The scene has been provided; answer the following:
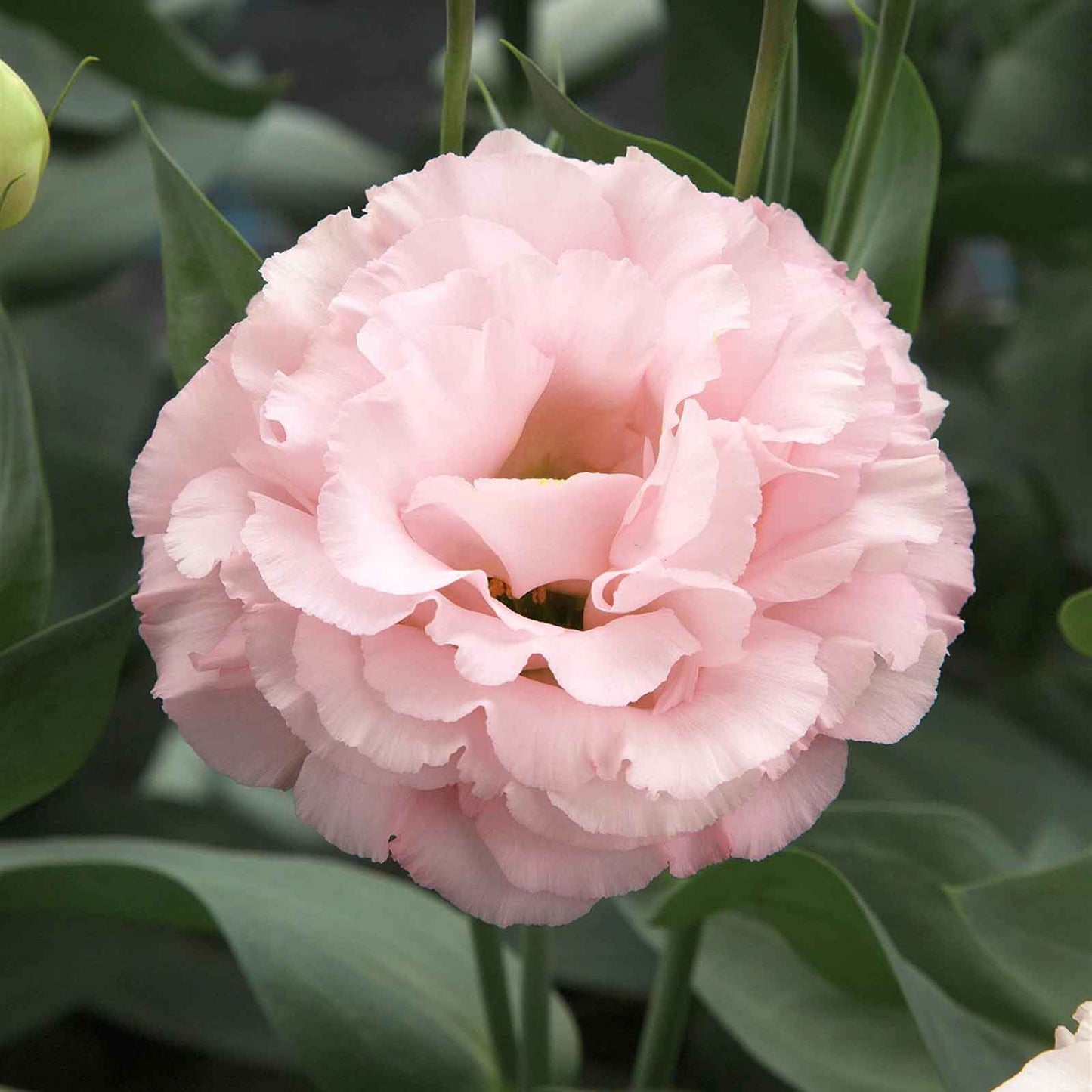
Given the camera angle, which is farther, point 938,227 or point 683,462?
point 938,227

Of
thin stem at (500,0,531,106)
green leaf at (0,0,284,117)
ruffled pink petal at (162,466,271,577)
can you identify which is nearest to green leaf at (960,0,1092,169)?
thin stem at (500,0,531,106)

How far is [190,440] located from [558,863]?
0.09m

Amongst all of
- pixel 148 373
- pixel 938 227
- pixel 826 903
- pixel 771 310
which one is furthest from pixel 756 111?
pixel 148 373

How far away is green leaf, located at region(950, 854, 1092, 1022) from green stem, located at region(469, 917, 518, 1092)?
0.32 feet

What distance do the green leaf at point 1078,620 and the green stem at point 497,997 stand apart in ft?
0.45

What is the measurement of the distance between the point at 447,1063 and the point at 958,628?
19cm

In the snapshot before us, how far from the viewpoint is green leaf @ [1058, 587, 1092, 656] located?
302 mm

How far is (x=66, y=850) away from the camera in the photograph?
0.38 metres

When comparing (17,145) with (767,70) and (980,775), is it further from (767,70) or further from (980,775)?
(980,775)

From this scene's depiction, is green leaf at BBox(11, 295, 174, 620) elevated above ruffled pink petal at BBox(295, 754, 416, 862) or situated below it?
below

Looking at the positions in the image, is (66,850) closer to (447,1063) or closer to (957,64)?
(447,1063)

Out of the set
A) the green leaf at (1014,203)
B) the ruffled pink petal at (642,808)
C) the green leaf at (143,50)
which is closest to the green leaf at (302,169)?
the green leaf at (143,50)

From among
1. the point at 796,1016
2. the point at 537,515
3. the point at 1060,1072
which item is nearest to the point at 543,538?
the point at 537,515

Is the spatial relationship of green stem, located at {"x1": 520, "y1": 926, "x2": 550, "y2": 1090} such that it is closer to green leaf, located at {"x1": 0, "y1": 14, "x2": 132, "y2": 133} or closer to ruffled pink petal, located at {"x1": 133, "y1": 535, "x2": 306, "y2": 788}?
ruffled pink petal, located at {"x1": 133, "y1": 535, "x2": 306, "y2": 788}
